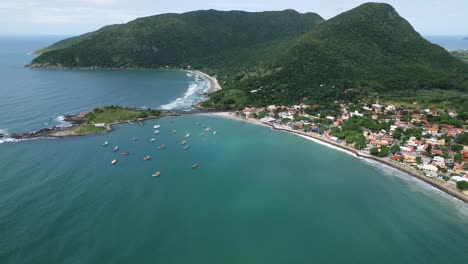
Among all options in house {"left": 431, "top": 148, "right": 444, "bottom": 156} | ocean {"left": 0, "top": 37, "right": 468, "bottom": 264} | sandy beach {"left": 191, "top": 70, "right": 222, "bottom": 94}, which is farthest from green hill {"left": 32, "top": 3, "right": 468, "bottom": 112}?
house {"left": 431, "top": 148, "right": 444, "bottom": 156}

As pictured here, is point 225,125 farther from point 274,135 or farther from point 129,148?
point 129,148

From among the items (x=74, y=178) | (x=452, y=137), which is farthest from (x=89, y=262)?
(x=452, y=137)

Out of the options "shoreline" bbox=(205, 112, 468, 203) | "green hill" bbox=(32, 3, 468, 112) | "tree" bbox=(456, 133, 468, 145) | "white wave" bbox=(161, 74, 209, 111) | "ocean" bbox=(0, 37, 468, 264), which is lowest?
"ocean" bbox=(0, 37, 468, 264)

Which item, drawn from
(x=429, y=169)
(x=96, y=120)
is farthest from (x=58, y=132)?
(x=429, y=169)

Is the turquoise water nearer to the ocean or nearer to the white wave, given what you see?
the white wave

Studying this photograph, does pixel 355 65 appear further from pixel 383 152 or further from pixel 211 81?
pixel 383 152

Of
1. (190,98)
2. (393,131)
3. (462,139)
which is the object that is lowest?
(190,98)
